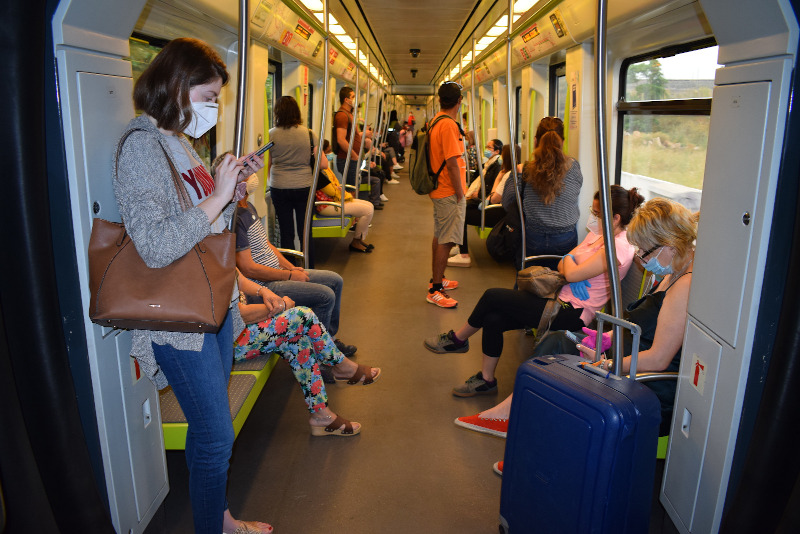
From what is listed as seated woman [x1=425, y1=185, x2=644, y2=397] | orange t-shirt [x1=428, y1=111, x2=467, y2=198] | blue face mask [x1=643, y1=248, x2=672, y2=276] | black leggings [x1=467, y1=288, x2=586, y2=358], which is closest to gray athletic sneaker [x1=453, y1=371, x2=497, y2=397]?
seated woman [x1=425, y1=185, x2=644, y2=397]

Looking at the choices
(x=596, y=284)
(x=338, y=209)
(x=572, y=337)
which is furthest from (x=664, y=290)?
(x=338, y=209)

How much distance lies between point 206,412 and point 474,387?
1919 millimetres

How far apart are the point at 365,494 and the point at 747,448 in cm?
145

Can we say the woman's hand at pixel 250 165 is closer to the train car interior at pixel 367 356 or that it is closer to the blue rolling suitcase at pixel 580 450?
the train car interior at pixel 367 356

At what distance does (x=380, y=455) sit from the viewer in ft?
9.52

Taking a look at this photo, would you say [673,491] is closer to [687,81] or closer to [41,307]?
[41,307]

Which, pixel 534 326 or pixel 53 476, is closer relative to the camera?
pixel 53 476

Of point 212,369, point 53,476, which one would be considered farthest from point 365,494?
point 53,476

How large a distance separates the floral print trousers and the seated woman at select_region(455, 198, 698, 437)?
1263 mm

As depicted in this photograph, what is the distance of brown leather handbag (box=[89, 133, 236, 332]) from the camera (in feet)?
5.32

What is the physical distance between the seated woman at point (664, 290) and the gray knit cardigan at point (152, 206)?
60.6 inches

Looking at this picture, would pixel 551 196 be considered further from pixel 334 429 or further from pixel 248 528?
pixel 248 528

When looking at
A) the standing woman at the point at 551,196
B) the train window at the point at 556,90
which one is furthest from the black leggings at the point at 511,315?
the train window at the point at 556,90

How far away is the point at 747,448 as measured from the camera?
5.79 feet
